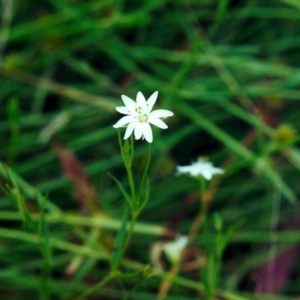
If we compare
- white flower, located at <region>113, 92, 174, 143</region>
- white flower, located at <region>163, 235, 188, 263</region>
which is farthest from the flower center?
white flower, located at <region>163, 235, 188, 263</region>

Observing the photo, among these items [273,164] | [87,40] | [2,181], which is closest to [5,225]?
[2,181]

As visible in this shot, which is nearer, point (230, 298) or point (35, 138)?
point (230, 298)

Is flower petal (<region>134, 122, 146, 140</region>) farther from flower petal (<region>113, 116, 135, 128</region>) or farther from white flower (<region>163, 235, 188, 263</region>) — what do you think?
white flower (<region>163, 235, 188, 263</region>)

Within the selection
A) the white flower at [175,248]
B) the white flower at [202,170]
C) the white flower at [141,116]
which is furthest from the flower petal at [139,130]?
the white flower at [175,248]

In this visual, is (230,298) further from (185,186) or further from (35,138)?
(35,138)

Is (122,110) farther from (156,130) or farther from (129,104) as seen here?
(156,130)

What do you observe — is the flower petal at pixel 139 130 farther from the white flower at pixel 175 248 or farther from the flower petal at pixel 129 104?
the white flower at pixel 175 248

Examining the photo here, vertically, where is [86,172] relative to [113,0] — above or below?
below

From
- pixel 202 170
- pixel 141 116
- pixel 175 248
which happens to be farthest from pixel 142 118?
pixel 175 248
